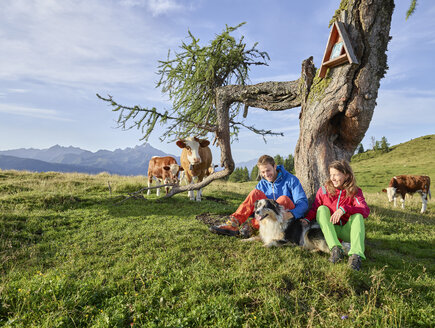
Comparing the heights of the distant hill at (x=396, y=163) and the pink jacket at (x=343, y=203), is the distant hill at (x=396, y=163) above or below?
above

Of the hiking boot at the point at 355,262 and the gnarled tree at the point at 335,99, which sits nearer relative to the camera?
the hiking boot at the point at 355,262

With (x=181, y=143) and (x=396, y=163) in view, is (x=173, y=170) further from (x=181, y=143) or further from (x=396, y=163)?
(x=396, y=163)

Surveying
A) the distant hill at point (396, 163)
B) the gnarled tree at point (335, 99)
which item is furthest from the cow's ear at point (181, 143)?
the distant hill at point (396, 163)

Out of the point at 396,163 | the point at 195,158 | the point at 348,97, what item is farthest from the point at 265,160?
the point at 396,163

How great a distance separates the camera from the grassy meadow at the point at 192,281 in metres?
2.72

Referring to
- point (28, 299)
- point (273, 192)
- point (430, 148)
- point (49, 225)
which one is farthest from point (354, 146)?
point (430, 148)

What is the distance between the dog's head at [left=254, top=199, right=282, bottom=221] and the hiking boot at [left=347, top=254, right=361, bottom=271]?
4.46ft

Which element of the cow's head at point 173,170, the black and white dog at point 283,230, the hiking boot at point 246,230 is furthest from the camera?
the cow's head at point 173,170

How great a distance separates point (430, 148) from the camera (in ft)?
207

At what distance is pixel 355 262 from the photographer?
12.6 ft

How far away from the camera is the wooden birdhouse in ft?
18.6

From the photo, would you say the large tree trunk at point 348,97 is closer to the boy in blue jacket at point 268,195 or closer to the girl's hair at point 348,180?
the boy in blue jacket at point 268,195

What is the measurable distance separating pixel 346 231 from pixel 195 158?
6.97 meters

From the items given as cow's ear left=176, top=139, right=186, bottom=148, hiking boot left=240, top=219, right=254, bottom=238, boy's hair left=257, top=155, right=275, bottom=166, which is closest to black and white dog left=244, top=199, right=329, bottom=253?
hiking boot left=240, top=219, right=254, bottom=238
